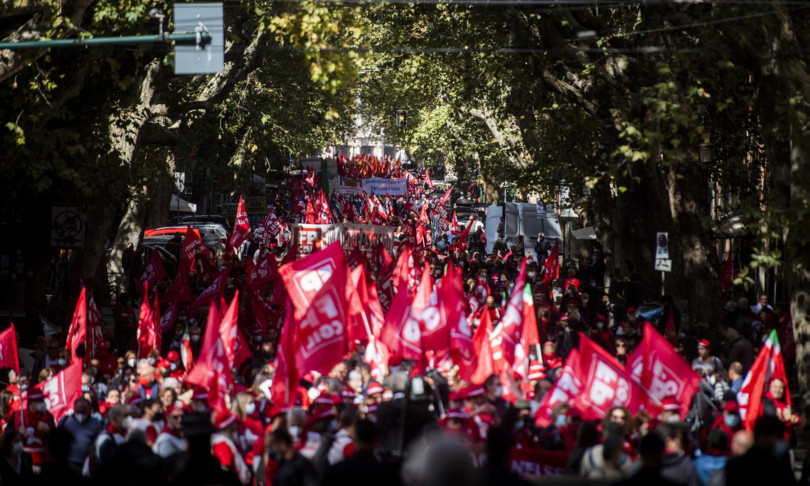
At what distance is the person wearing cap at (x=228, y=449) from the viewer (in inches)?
341

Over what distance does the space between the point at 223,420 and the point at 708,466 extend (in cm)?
379

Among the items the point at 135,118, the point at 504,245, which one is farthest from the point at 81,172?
the point at 504,245

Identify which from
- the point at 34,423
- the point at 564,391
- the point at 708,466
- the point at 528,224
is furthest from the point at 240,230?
the point at 708,466

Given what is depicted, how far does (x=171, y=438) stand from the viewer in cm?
877

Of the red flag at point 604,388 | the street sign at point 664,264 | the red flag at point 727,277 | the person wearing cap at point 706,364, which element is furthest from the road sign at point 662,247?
the red flag at point 604,388

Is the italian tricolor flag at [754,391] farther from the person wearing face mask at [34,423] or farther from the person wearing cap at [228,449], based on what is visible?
the person wearing face mask at [34,423]

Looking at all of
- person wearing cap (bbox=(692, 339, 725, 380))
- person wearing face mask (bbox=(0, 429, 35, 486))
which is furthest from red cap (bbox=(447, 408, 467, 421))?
person wearing cap (bbox=(692, 339, 725, 380))

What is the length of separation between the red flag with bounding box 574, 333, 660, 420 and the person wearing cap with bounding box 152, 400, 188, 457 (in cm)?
357

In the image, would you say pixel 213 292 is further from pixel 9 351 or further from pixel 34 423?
pixel 34 423

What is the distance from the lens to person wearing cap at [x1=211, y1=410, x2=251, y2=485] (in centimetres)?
866

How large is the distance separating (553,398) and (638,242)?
1342 cm

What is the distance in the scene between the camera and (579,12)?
20.0 metres

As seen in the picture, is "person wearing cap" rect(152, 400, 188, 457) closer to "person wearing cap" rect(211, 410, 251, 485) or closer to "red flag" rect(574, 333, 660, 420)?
"person wearing cap" rect(211, 410, 251, 485)

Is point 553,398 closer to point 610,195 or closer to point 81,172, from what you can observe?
point 81,172
